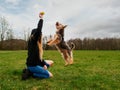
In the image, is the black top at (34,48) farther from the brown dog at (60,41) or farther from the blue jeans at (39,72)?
the brown dog at (60,41)

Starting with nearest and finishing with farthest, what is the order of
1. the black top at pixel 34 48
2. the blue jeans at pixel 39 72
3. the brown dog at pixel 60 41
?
the black top at pixel 34 48 < the blue jeans at pixel 39 72 < the brown dog at pixel 60 41

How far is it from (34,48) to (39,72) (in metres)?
1.02

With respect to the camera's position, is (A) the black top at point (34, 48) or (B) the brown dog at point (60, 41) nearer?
(A) the black top at point (34, 48)

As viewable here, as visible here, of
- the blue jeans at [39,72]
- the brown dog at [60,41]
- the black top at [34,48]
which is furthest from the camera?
the brown dog at [60,41]

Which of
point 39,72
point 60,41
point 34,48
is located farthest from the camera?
point 60,41

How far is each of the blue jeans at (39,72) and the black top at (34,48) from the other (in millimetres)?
163

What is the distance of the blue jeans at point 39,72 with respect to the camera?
37.9ft

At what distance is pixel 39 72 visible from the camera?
38.0 feet

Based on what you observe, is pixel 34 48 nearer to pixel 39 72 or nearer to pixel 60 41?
pixel 39 72

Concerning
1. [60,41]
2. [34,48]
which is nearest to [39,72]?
[34,48]

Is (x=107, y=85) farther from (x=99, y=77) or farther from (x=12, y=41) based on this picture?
(x=12, y=41)

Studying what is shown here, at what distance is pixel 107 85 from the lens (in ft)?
33.6

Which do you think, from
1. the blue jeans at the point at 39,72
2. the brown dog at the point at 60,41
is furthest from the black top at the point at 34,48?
the brown dog at the point at 60,41

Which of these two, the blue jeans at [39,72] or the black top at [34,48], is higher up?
the black top at [34,48]
